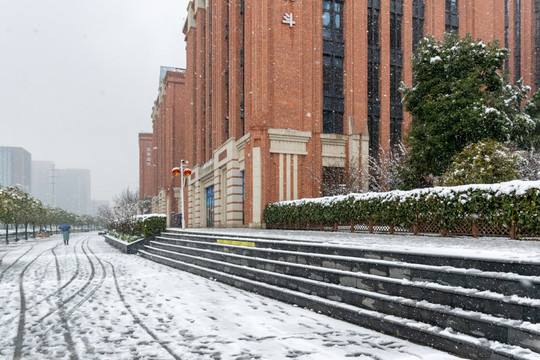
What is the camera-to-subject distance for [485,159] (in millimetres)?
14234

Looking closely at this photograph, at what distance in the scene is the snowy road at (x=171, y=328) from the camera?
16.3 feet

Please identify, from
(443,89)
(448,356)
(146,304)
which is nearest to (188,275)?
(146,304)

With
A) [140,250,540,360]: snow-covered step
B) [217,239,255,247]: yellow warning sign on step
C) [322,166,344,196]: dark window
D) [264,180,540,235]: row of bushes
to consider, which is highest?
[322,166,344,196]: dark window

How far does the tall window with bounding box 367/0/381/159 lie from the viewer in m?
27.7

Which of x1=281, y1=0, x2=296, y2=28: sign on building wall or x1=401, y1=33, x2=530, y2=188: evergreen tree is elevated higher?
x1=281, y1=0, x2=296, y2=28: sign on building wall

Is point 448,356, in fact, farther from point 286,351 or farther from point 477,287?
point 286,351

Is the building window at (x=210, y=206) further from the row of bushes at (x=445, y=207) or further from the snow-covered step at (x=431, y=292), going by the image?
the snow-covered step at (x=431, y=292)

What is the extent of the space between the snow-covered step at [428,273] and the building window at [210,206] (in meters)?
23.2

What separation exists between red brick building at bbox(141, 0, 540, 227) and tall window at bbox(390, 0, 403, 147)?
0.07 metres

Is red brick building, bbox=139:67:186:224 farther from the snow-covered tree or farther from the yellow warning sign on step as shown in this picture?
the snow-covered tree

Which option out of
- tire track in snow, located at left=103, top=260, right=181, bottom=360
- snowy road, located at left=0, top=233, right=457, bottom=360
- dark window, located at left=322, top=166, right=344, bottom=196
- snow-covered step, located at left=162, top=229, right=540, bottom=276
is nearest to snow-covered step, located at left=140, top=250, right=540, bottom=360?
snowy road, located at left=0, top=233, right=457, bottom=360

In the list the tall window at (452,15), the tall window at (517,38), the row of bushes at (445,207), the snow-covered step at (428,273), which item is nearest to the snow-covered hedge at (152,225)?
the row of bushes at (445,207)

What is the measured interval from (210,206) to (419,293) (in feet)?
94.0

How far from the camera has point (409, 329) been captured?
5227 millimetres
